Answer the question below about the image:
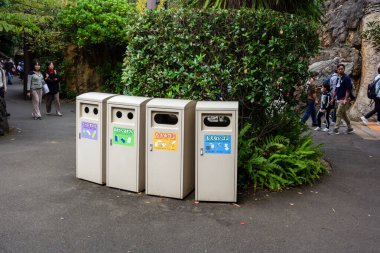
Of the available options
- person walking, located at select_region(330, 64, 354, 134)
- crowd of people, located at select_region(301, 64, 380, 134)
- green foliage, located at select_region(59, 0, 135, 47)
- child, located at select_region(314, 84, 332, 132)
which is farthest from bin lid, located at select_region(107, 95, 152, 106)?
green foliage, located at select_region(59, 0, 135, 47)

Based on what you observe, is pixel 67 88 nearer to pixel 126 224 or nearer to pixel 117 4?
pixel 117 4

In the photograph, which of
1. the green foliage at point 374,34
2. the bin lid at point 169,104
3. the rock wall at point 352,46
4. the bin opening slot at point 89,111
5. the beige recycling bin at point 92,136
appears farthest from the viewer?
the rock wall at point 352,46

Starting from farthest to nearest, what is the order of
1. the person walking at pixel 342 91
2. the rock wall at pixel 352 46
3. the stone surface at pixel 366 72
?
the rock wall at pixel 352 46 → the stone surface at pixel 366 72 → the person walking at pixel 342 91

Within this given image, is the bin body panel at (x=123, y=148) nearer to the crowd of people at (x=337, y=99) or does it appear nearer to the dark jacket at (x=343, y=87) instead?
the crowd of people at (x=337, y=99)

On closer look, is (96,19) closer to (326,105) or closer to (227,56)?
(326,105)

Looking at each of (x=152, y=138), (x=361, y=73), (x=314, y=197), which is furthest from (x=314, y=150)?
(x=361, y=73)

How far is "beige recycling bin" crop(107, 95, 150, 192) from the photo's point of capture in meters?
6.22

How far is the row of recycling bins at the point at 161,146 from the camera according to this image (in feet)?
19.3

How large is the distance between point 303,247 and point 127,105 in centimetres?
300

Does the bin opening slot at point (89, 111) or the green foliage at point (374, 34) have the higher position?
the green foliage at point (374, 34)

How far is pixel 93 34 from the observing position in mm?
19047

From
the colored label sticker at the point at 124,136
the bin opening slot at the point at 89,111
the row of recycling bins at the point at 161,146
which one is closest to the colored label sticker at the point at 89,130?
the row of recycling bins at the point at 161,146

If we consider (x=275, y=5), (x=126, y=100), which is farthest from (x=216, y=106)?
(x=275, y=5)

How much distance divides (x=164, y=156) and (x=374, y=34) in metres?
11.3
